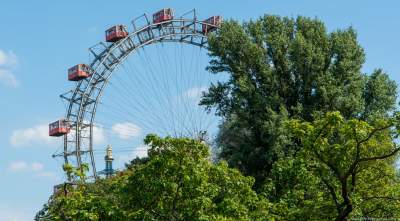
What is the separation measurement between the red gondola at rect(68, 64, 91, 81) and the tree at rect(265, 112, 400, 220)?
23.9 m

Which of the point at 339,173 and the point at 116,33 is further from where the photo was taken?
the point at 116,33

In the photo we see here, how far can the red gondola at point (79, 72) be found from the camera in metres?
41.8

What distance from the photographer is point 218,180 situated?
16.9m

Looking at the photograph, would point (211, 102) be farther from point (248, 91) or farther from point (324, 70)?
point (324, 70)

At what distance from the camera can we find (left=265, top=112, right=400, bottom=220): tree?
53.1 ft

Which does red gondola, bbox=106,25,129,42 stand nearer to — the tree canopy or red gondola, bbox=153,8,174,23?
red gondola, bbox=153,8,174,23

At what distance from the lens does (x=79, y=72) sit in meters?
41.7

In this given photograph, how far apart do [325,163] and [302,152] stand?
A: 719mm

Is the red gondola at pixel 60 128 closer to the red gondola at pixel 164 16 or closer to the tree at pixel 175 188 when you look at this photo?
the red gondola at pixel 164 16

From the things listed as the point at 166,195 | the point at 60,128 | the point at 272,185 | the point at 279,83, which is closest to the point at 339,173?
the point at 272,185

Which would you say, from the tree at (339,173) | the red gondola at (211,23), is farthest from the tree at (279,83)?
the tree at (339,173)

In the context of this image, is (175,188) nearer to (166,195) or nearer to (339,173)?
(166,195)

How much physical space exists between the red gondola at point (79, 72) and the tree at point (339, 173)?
23.9 m

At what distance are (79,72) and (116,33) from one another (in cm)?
330
